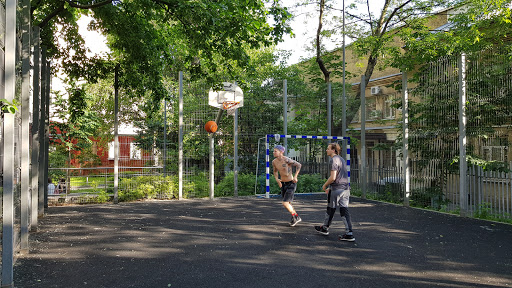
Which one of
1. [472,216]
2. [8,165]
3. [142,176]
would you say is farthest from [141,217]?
[472,216]

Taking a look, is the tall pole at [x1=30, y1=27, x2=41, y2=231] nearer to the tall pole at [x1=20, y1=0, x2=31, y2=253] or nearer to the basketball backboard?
the tall pole at [x1=20, y1=0, x2=31, y2=253]

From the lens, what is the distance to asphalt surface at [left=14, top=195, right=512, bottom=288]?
16.2 ft

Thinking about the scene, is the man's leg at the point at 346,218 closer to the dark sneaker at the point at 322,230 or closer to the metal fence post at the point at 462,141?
the dark sneaker at the point at 322,230

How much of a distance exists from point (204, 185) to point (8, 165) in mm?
10094

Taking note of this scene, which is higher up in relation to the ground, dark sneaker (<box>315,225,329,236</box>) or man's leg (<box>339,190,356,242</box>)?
man's leg (<box>339,190,356,242</box>)

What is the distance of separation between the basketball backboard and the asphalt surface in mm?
5522

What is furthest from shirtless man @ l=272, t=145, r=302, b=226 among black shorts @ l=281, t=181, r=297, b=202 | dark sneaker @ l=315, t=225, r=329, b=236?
dark sneaker @ l=315, t=225, r=329, b=236

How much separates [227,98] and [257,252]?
9642mm

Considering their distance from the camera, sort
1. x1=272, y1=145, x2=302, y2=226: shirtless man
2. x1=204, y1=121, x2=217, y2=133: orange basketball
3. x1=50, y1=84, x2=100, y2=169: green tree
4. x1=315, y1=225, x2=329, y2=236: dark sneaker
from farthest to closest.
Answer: x1=50, y1=84, x2=100, y2=169: green tree
x1=204, y1=121, x2=217, y2=133: orange basketball
x1=272, y1=145, x2=302, y2=226: shirtless man
x1=315, y1=225, x2=329, y2=236: dark sneaker

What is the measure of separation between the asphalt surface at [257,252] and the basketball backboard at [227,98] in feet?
18.1

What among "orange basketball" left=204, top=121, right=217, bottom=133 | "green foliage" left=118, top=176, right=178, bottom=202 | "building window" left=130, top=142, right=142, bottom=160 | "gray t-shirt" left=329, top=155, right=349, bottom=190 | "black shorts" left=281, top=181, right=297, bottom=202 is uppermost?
"orange basketball" left=204, top=121, right=217, bottom=133

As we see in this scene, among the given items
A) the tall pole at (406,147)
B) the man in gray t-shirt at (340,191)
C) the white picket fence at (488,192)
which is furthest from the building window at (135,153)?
the white picket fence at (488,192)

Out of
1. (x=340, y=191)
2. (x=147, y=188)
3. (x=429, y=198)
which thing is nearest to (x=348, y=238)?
(x=340, y=191)

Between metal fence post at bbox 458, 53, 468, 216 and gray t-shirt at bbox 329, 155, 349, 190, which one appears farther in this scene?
metal fence post at bbox 458, 53, 468, 216
